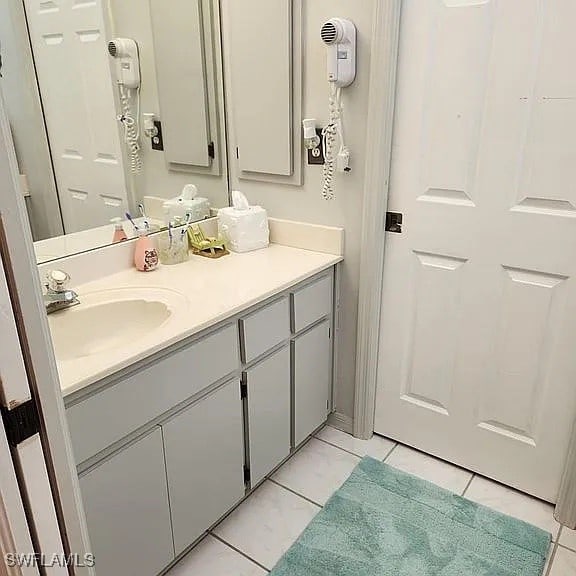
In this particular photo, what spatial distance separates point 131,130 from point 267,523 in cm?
150

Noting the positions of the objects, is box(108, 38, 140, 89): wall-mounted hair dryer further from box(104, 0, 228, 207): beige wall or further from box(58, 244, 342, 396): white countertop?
box(58, 244, 342, 396): white countertop

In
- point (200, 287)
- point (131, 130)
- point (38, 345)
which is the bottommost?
point (200, 287)

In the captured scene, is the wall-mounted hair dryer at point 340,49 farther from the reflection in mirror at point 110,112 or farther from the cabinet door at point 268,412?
the cabinet door at point 268,412

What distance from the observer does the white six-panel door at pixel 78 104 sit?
60.0 inches

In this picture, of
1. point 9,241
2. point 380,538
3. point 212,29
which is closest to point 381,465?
point 380,538

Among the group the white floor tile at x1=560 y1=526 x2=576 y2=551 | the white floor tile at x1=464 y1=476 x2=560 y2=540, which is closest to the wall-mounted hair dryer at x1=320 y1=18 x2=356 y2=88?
the white floor tile at x1=464 y1=476 x2=560 y2=540

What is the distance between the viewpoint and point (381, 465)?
210 cm

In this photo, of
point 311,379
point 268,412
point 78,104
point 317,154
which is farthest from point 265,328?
point 78,104

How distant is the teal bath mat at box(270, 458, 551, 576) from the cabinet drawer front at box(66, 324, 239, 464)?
2.30ft

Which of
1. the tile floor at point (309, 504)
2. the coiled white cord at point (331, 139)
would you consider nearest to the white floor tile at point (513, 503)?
the tile floor at point (309, 504)

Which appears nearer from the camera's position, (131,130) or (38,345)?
(38,345)

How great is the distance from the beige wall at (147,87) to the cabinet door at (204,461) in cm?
84

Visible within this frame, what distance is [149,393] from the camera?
133cm

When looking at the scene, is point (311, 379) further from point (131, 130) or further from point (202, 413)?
point (131, 130)
